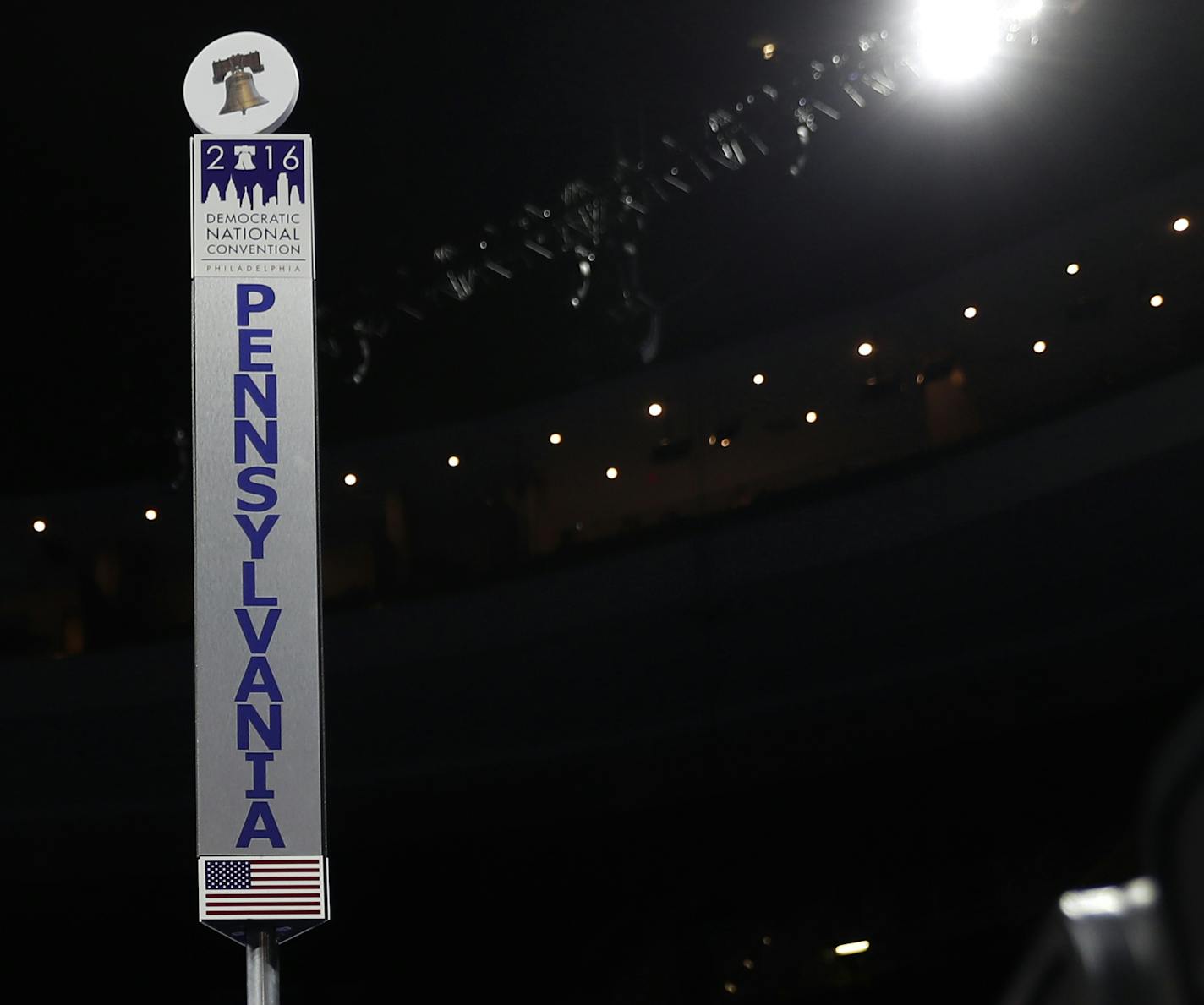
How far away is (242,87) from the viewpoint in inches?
208

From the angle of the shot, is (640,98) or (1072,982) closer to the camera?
(1072,982)

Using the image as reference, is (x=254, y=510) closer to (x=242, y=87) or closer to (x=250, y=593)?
(x=250, y=593)

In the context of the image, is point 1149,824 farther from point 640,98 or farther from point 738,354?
point 738,354

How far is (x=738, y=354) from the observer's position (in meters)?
14.4

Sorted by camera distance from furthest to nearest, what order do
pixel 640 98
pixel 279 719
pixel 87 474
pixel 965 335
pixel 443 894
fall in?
pixel 87 474
pixel 965 335
pixel 443 894
pixel 640 98
pixel 279 719

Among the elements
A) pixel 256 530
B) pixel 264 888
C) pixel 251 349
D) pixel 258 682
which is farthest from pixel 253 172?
pixel 264 888

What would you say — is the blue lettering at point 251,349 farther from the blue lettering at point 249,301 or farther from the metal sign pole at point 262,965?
the metal sign pole at point 262,965

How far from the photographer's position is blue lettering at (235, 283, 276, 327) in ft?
16.7

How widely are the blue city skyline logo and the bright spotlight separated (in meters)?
6.30

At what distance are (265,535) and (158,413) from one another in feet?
33.5

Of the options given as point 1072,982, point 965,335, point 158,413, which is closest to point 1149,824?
point 1072,982

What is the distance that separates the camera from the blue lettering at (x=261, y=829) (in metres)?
4.79

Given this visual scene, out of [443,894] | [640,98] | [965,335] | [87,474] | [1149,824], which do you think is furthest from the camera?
[87,474]

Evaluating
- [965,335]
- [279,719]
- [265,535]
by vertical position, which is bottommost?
[279,719]
